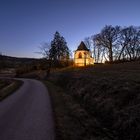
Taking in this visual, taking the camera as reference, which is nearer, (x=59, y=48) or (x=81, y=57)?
(x=81, y=57)

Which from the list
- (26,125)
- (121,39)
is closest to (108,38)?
(121,39)

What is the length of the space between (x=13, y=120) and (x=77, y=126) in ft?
10.8

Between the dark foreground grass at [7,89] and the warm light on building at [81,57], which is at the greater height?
the warm light on building at [81,57]

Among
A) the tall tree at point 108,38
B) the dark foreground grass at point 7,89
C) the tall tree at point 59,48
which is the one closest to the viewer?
the dark foreground grass at point 7,89

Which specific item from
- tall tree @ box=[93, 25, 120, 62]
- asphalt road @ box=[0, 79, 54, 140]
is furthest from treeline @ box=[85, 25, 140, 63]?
asphalt road @ box=[0, 79, 54, 140]

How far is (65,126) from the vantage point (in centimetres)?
1168

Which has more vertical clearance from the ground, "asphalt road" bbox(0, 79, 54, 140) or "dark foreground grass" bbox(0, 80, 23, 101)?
"asphalt road" bbox(0, 79, 54, 140)

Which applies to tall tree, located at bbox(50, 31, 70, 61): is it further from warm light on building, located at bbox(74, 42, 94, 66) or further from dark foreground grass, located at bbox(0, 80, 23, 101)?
dark foreground grass, located at bbox(0, 80, 23, 101)

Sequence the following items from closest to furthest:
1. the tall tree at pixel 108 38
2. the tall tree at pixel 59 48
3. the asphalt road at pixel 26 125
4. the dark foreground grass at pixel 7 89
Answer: the asphalt road at pixel 26 125, the dark foreground grass at pixel 7 89, the tall tree at pixel 108 38, the tall tree at pixel 59 48

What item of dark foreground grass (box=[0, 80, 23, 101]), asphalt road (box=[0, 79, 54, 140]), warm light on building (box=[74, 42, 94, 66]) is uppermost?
warm light on building (box=[74, 42, 94, 66])

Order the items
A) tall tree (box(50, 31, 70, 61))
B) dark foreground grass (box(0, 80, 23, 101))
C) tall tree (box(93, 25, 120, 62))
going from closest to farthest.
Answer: dark foreground grass (box(0, 80, 23, 101))
tall tree (box(93, 25, 120, 62))
tall tree (box(50, 31, 70, 61))

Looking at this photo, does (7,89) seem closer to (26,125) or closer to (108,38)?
(26,125)

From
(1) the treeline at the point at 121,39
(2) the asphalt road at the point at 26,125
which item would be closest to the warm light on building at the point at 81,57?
(1) the treeline at the point at 121,39

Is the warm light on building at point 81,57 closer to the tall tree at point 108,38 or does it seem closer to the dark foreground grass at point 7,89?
the tall tree at point 108,38
